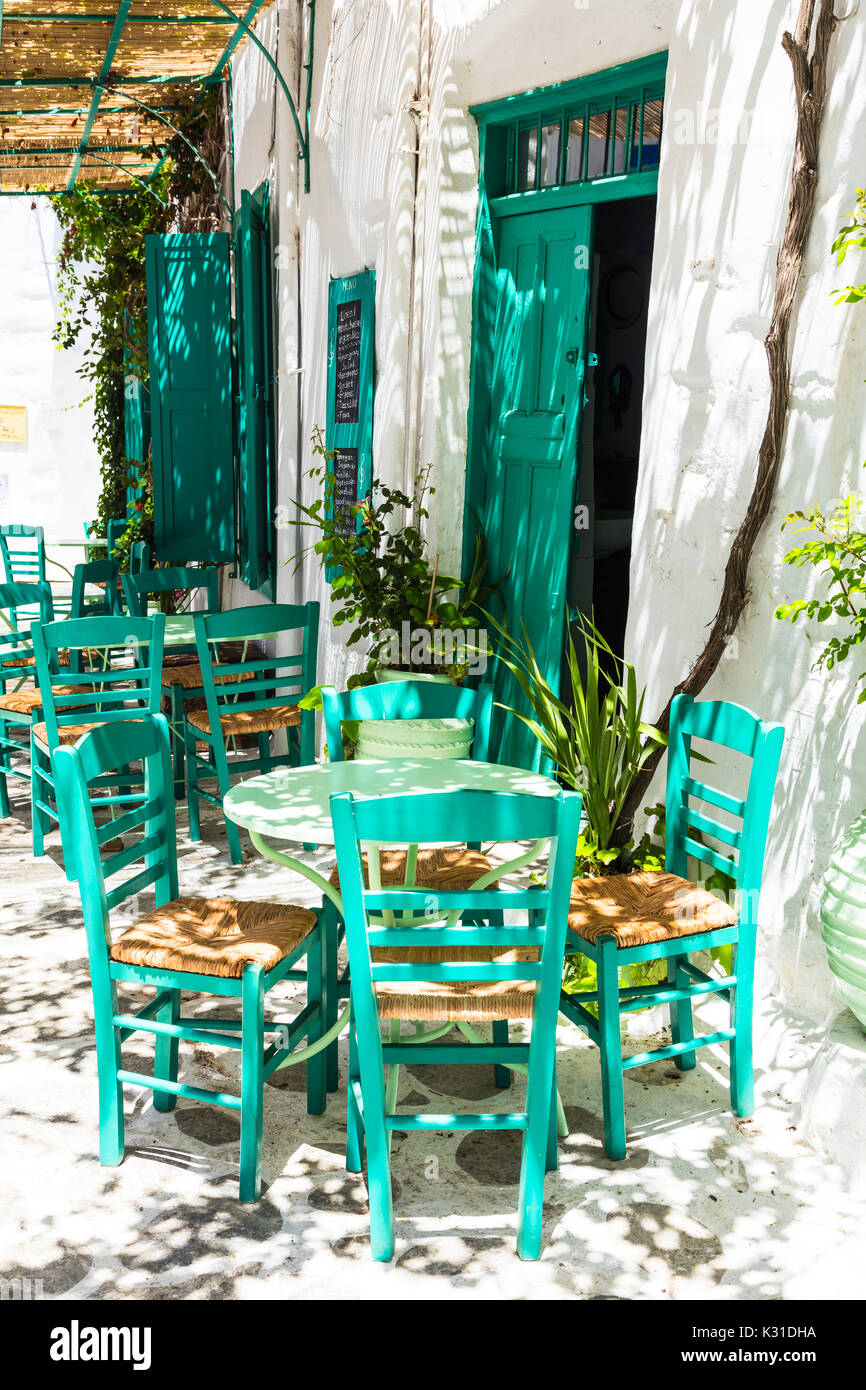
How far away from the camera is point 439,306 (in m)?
5.05

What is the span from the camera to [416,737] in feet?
11.8

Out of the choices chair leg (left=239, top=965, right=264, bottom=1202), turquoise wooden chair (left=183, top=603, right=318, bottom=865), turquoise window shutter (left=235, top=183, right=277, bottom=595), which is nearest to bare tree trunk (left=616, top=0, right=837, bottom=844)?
chair leg (left=239, top=965, right=264, bottom=1202)

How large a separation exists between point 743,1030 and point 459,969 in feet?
3.49

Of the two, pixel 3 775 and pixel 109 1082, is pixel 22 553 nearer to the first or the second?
pixel 3 775

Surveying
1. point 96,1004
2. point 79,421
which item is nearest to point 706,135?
point 96,1004

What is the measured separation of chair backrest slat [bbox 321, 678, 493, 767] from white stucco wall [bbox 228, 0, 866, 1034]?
2.39 ft

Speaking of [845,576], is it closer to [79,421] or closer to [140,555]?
[140,555]

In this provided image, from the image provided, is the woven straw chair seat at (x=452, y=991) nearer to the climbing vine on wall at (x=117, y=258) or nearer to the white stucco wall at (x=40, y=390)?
the climbing vine on wall at (x=117, y=258)

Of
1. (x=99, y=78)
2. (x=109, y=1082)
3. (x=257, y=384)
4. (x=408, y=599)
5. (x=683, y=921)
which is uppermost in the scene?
Result: (x=99, y=78)

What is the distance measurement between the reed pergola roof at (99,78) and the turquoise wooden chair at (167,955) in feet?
15.9

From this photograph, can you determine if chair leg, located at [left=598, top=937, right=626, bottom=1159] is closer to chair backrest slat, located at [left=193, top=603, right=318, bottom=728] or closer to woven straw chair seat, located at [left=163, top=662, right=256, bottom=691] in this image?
chair backrest slat, located at [left=193, top=603, right=318, bottom=728]

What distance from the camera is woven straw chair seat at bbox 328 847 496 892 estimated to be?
3230mm

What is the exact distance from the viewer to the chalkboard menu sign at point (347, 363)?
19.1 feet

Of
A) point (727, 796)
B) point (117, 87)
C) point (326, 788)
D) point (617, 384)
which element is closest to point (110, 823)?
point (326, 788)
